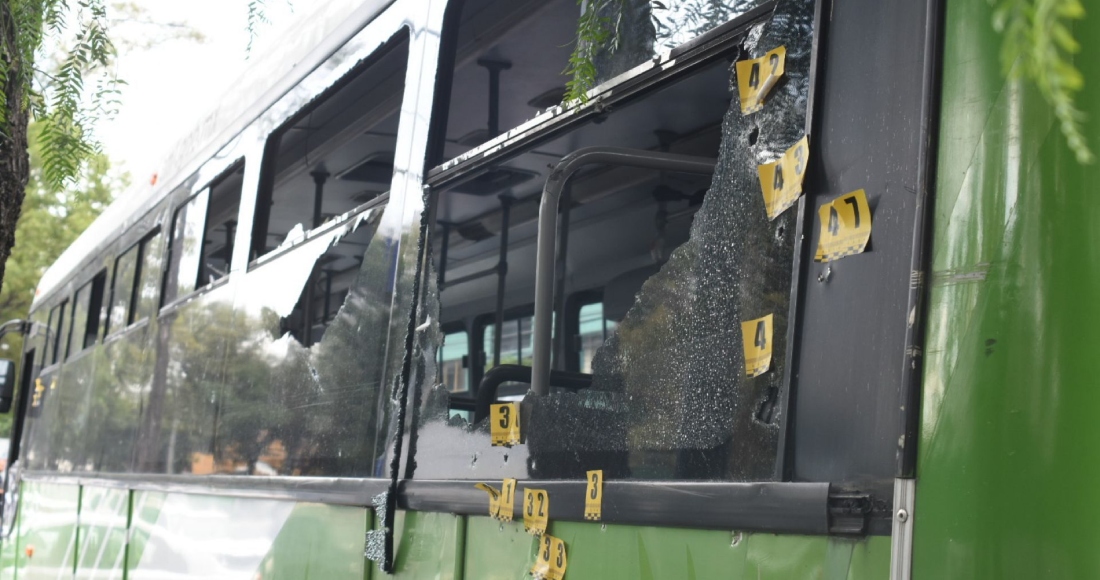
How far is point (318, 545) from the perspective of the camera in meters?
3.35

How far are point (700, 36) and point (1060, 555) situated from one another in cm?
104

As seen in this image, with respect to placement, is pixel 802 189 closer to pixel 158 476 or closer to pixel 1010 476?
pixel 1010 476

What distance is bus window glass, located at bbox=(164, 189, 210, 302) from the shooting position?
516 cm

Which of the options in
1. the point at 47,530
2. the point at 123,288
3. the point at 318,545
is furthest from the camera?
the point at 47,530

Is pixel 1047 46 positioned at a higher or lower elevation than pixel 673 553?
higher

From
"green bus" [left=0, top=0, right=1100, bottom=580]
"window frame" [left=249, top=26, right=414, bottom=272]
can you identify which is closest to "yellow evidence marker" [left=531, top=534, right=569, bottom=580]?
"green bus" [left=0, top=0, right=1100, bottom=580]

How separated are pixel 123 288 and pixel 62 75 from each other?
3.42 m

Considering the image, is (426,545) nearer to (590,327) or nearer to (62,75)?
(62,75)

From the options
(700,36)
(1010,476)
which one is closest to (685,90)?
(700,36)

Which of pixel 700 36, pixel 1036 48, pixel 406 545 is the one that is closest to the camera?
pixel 1036 48

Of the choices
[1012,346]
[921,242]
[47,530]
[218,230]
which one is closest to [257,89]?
[218,230]

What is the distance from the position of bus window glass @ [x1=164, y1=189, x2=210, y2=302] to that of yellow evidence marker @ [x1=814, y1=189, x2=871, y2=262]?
151 inches

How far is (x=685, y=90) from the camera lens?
3.33 metres

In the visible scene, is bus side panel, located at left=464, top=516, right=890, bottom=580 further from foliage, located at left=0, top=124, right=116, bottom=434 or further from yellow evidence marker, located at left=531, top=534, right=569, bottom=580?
foliage, located at left=0, top=124, right=116, bottom=434
